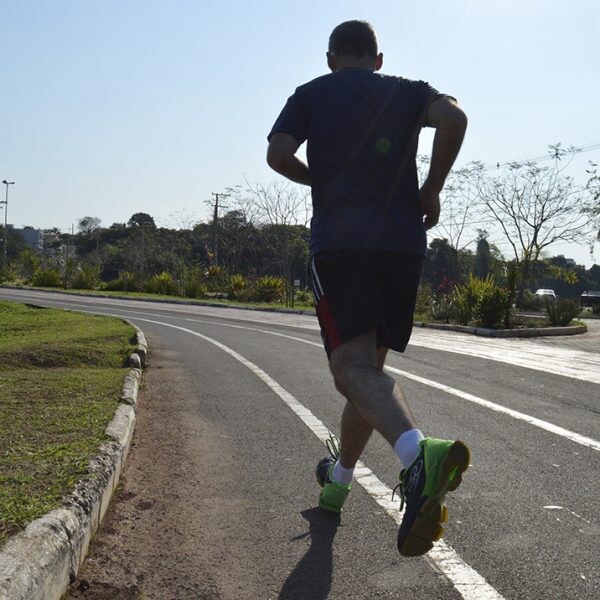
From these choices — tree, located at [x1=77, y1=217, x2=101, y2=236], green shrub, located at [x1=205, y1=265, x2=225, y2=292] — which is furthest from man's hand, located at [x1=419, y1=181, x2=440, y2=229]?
tree, located at [x1=77, y1=217, x2=101, y2=236]

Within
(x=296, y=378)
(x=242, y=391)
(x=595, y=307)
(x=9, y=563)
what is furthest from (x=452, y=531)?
(x=595, y=307)

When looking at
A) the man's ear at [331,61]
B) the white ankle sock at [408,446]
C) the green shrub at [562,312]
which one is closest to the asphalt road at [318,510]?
the white ankle sock at [408,446]

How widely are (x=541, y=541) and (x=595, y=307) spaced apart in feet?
122

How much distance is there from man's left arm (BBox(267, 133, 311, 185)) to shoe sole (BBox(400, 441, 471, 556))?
4.38ft

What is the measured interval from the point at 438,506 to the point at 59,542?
1324 millimetres

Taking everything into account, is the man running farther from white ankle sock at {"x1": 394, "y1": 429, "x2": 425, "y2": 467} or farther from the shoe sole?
the shoe sole

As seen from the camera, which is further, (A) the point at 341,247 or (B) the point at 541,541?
(B) the point at 541,541

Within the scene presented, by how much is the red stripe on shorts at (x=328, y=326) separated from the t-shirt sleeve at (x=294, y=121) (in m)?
0.68

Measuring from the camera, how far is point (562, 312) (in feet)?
Answer: 72.5

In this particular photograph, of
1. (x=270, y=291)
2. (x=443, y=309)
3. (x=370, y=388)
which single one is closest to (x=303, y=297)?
(x=270, y=291)

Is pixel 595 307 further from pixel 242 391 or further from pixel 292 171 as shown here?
pixel 292 171

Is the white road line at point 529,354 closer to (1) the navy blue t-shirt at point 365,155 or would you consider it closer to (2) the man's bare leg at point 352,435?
(2) the man's bare leg at point 352,435

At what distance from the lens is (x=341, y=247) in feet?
9.79

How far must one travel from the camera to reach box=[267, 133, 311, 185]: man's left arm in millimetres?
3135
